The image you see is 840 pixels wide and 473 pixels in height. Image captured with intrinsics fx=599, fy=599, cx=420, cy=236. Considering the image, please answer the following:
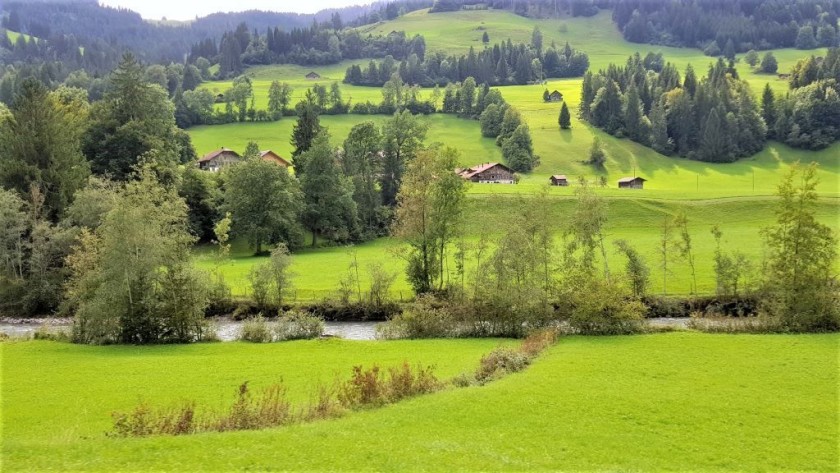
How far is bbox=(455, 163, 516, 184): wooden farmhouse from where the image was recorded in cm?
11726

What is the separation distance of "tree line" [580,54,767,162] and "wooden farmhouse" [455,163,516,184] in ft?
140

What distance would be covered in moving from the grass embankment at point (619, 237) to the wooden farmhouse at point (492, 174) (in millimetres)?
24494

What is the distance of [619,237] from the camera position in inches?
3113

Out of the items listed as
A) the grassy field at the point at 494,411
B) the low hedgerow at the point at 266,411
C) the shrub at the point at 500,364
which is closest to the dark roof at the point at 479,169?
the grassy field at the point at 494,411

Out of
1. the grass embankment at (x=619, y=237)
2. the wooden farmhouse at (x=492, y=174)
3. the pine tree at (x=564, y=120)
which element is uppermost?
the pine tree at (x=564, y=120)

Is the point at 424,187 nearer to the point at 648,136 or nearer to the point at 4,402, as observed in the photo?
the point at 4,402

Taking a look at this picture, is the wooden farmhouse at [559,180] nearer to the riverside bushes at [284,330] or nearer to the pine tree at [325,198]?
the pine tree at [325,198]

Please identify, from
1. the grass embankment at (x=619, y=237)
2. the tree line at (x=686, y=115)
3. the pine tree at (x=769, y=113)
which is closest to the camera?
the grass embankment at (x=619, y=237)

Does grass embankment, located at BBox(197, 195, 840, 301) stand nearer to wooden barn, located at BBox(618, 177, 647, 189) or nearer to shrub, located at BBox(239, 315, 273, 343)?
shrub, located at BBox(239, 315, 273, 343)

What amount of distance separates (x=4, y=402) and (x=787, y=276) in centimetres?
4972

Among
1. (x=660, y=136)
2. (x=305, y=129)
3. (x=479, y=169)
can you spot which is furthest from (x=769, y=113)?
(x=305, y=129)

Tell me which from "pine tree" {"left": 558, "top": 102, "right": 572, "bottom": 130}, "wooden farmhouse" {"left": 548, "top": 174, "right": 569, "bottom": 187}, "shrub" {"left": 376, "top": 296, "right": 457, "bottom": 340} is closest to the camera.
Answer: "shrub" {"left": 376, "top": 296, "right": 457, "bottom": 340}

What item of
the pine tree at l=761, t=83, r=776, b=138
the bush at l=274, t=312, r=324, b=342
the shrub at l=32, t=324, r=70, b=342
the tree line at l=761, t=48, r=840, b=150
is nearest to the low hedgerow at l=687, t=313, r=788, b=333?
the bush at l=274, t=312, r=324, b=342

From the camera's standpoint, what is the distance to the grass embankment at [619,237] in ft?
192
